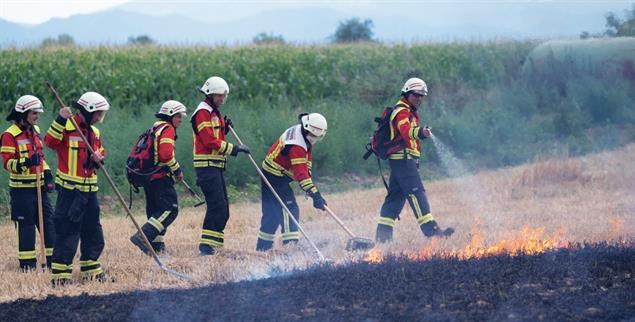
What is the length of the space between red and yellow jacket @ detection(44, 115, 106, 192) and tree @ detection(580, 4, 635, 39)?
65.2 ft

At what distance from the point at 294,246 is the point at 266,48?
16.6 metres

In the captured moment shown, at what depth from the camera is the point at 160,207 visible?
33.9 feet

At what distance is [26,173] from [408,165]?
13.6ft

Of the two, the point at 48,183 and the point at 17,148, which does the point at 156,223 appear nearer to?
the point at 48,183

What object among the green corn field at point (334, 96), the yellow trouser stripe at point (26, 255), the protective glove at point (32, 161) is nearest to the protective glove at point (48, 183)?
the protective glove at point (32, 161)

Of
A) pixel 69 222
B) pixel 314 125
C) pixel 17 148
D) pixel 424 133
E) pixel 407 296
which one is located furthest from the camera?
pixel 424 133

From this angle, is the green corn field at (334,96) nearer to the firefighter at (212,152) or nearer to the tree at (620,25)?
the tree at (620,25)

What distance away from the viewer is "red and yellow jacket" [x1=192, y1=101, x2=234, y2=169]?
10.1 m

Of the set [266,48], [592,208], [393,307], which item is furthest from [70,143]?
[266,48]

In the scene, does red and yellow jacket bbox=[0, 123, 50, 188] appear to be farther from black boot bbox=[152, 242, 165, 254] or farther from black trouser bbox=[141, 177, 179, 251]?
black boot bbox=[152, 242, 165, 254]

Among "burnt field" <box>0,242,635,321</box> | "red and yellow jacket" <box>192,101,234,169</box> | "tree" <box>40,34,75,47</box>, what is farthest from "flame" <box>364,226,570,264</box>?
"tree" <box>40,34,75,47</box>

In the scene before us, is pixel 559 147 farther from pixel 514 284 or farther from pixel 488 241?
pixel 514 284

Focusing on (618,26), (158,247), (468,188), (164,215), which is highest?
(618,26)

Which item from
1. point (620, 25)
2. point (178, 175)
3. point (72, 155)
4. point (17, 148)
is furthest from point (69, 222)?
point (620, 25)
